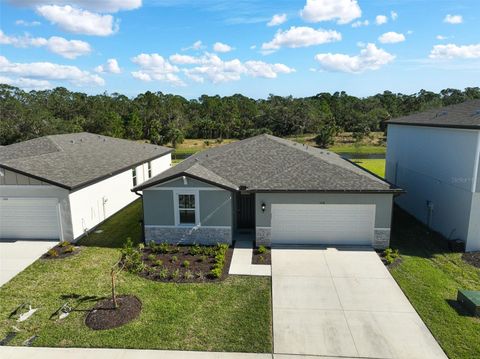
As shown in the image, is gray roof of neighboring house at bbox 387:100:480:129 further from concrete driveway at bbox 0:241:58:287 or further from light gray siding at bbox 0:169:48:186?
concrete driveway at bbox 0:241:58:287

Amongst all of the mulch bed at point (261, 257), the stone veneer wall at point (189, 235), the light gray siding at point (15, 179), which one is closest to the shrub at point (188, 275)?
the mulch bed at point (261, 257)

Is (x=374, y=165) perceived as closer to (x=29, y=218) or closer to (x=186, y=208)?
(x=186, y=208)

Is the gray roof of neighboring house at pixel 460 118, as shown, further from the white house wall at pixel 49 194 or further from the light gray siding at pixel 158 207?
the white house wall at pixel 49 194

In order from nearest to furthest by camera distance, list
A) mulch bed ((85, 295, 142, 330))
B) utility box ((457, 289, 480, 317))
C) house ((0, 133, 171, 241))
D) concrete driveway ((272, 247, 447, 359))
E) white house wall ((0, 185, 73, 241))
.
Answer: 1. concrete driveway ((272, 247, 447, 359))
2. mulch bed ((85, 295, 142, 330))
3. utility box ((457, 289, 480, 317))
4. white house wall ((0, 185, 73, 241))
5. house ((0, 133, 171, 241))

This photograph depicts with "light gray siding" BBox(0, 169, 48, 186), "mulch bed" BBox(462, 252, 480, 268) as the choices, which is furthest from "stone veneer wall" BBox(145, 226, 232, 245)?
"mulch bed" BBox(462, 252, 480, 268)

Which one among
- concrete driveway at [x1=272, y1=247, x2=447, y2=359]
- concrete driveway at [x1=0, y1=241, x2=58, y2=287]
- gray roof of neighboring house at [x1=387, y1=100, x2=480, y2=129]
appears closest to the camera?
concrete driveway at [x1=272, y1=247, x2=447, y2=359]

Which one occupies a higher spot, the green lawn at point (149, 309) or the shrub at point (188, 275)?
the shrub at point (188, 275)

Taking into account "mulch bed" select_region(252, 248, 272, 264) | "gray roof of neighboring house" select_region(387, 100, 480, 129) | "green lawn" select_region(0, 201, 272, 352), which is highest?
"gray roof of neighboring house" select_region(387, 100, 480, 129)
